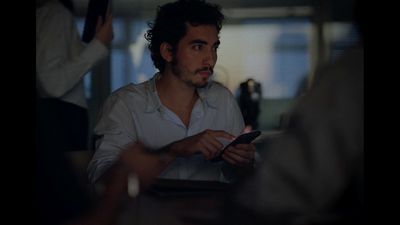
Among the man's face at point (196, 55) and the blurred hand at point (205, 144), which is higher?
the man's face at point (196, 55)

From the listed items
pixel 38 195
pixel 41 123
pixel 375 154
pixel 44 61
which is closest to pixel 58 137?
pixel 41 123

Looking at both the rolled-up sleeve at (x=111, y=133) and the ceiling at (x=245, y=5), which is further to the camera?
the rolled-up sleeve at (x=111, y=133)

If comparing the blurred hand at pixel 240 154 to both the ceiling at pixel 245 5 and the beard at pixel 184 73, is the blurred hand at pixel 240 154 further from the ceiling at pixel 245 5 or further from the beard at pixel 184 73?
the ceiling at pixel 245 5

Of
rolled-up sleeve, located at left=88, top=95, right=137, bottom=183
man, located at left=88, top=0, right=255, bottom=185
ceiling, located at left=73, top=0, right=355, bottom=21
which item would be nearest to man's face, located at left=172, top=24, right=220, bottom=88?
Answer: man, located at left=88, top=0, right=255, bottom=185

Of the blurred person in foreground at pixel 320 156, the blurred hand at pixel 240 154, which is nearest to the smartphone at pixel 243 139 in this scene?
the blurred hand at pixel 240 154

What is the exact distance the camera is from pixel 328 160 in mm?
841

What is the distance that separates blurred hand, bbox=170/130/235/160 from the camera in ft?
5.71

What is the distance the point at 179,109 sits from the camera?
6.27 feet

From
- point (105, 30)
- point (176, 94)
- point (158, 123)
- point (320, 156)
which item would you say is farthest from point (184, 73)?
point (320, 156)

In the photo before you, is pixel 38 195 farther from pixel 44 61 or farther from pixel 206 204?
pixel 44 61

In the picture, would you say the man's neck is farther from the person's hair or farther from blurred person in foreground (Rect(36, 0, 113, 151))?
blurred person in foreground (Rect(36, 0, 113, 151))

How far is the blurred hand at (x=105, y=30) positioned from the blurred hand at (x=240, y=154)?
51cm

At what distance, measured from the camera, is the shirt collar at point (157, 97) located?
1.86 m

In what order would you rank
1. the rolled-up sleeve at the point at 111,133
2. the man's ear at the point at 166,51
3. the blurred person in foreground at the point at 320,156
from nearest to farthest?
the blurred person in foreground at the point at 320,156 → the rolled-up sleeve at the point at 111,133 → the man's ear at the point at 166,51
